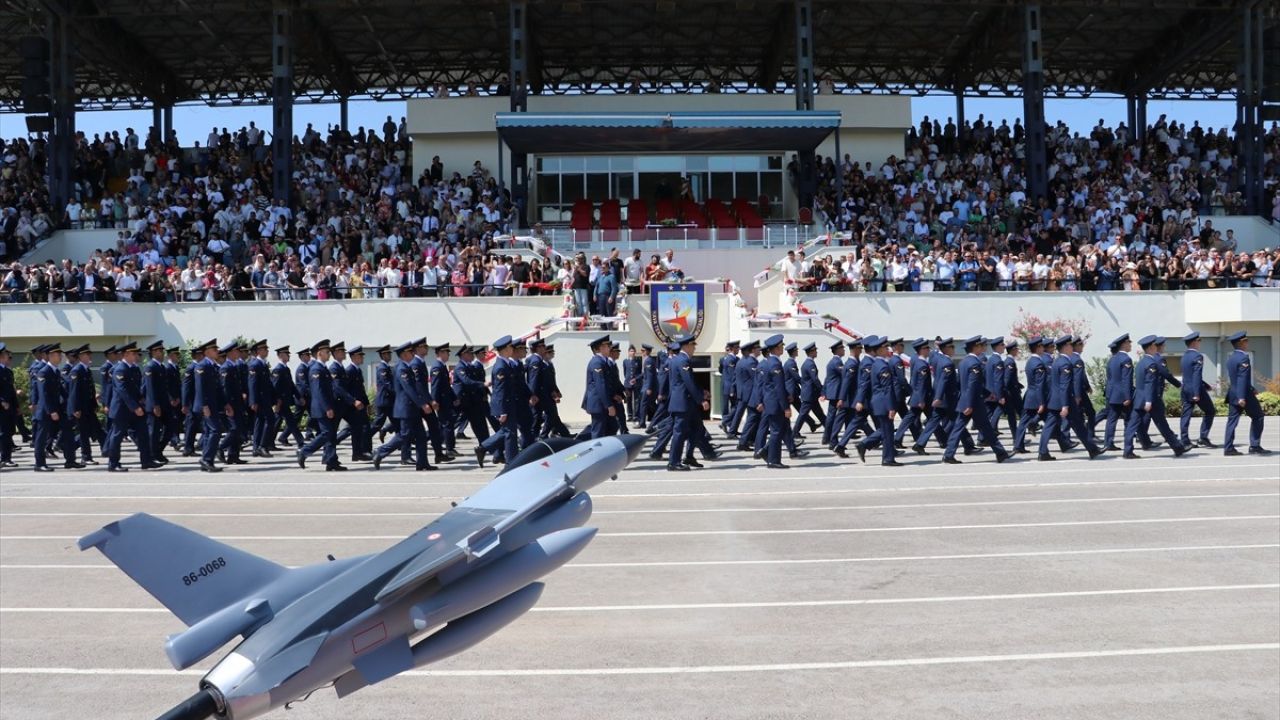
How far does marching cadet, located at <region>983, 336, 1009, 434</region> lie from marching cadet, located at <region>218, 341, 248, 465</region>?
1042 cm

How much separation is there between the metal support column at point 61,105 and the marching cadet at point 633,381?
20.5 metres

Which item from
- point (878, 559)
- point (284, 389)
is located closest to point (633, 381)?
point (284, 389)

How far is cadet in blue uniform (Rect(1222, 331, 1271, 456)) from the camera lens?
16.9 metres

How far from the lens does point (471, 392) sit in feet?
57.3

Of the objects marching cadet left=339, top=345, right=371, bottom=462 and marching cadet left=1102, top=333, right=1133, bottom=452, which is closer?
marching cadet left=339, top=345, right=371, bottom=462

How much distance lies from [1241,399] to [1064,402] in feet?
7.63

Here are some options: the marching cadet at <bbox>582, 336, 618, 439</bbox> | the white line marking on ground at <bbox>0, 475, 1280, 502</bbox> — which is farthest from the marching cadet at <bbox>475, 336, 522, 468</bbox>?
the white line marking on ground at <bbox>0, 475, 1280, 502</bbox>

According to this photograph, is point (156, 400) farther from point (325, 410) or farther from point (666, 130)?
point (666, 130)

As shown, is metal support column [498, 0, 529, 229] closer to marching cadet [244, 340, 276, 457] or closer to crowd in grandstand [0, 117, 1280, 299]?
crowd in grandstand [0, 117, 1280, 299]

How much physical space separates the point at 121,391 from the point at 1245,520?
45.2 ft

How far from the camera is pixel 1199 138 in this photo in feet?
127

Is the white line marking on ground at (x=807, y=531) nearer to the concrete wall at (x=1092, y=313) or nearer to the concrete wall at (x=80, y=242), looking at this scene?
the concrete wall at (x=1092, y=313)

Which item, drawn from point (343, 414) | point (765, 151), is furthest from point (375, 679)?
point (765, 151)

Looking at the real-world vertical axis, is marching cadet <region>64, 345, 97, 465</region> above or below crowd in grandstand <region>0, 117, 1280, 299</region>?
below
